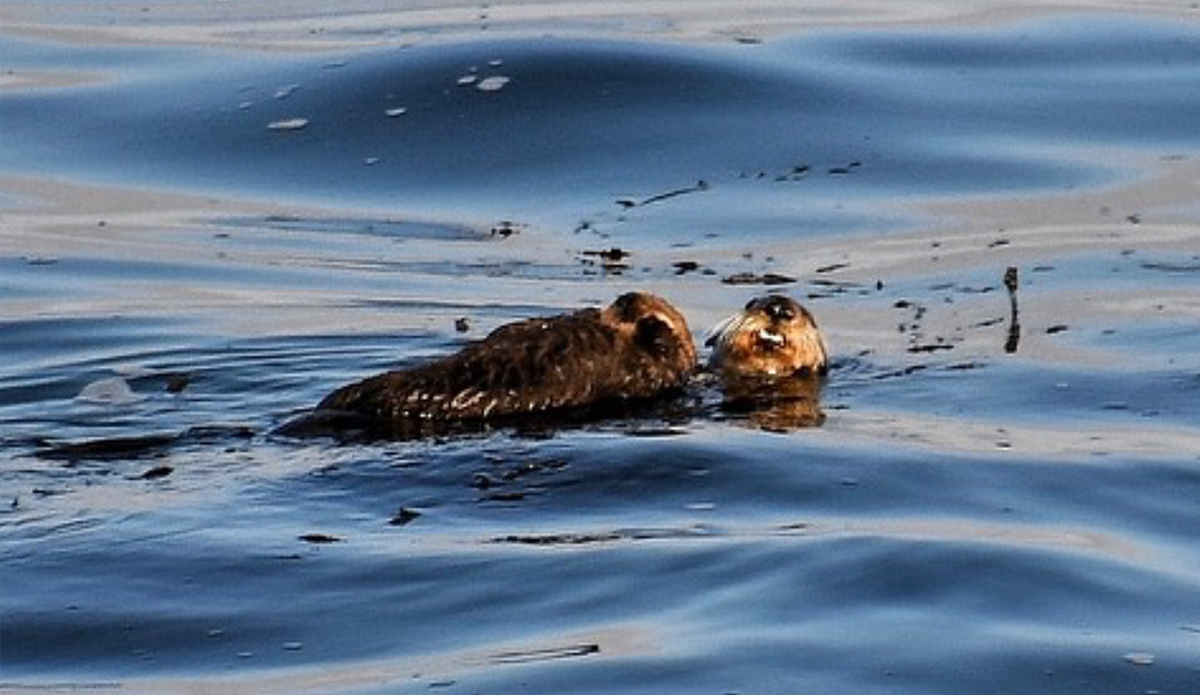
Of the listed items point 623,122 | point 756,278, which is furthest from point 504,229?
point 623,122

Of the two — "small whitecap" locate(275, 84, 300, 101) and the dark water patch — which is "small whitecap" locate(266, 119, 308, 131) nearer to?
the dark water patch

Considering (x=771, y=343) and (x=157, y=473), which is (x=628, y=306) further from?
(x=157, y=473)

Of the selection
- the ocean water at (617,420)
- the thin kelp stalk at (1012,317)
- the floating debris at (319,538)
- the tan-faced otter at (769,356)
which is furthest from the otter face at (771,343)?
the floating debris at (319,538)

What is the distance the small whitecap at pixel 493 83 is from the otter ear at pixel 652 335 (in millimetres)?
5584

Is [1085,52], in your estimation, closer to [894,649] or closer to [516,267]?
[516,267]

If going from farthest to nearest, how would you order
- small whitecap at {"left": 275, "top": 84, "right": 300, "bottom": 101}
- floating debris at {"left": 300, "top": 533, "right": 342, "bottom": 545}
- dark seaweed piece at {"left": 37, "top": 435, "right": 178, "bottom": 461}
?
small whitecap at {"left": 275, "top": 84, "right": 300, "bottom": 101}
dark seaweed piece at {"left": 37, "top": 435, "right": 178, "bottom": 461}
floating debris at {"left": 300, "top": 533, "right": 342, "bottom": 545}

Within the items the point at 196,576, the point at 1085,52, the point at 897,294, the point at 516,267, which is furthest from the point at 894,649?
the point at 1085,52

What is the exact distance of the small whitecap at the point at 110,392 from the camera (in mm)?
9773

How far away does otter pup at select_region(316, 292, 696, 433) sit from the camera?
9.10 m

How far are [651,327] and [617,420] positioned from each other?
1.67 feet

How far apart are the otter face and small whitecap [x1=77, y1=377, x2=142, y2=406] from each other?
5.79 feet

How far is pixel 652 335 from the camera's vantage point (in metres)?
9.71

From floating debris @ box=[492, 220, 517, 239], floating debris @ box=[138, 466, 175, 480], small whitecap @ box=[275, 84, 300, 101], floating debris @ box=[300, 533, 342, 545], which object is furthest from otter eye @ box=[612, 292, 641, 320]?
small whitecap @ box=[275, 84, 300, 101]

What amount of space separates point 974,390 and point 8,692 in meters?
3.64
